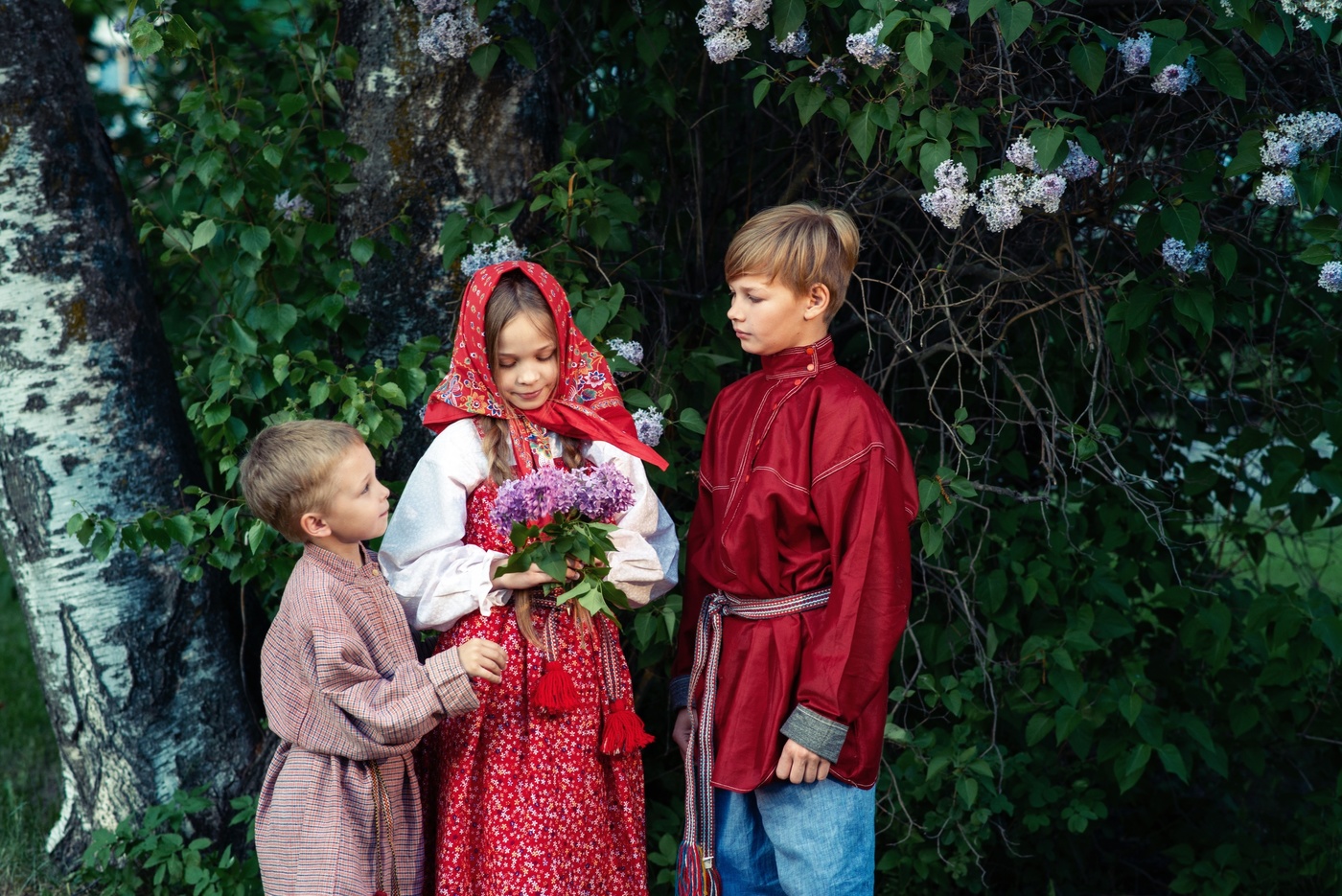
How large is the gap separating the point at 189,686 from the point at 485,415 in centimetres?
143

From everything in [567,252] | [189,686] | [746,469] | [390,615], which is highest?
[567,252]

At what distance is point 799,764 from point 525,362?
3.04 feet

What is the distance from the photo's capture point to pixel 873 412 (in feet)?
7.39

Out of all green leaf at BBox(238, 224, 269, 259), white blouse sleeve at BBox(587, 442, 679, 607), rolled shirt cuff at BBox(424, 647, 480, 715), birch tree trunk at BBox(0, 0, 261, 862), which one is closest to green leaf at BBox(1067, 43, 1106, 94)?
white blouse sleeve at BBox(587, 442, 679, 607)

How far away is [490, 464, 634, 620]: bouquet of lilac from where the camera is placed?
6.53 ft

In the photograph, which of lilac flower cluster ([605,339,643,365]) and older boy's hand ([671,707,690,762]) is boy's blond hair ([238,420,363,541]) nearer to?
lilac flower cluster ([605,339,643,365])

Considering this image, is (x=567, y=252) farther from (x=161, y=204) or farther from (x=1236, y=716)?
(x=1236, y=716)

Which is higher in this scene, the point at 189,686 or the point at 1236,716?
the point at 189,686

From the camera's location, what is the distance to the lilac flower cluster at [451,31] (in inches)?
107

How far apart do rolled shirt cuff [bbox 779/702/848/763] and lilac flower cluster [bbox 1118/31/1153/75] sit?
4.86ft

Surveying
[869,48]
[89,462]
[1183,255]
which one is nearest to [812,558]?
[869,48]

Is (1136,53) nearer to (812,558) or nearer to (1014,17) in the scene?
(1014,17)

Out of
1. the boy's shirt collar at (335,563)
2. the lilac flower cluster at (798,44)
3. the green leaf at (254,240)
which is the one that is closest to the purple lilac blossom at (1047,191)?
the lilac flower cluster at (798,44)

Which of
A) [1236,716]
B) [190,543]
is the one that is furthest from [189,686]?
[1236,716]
